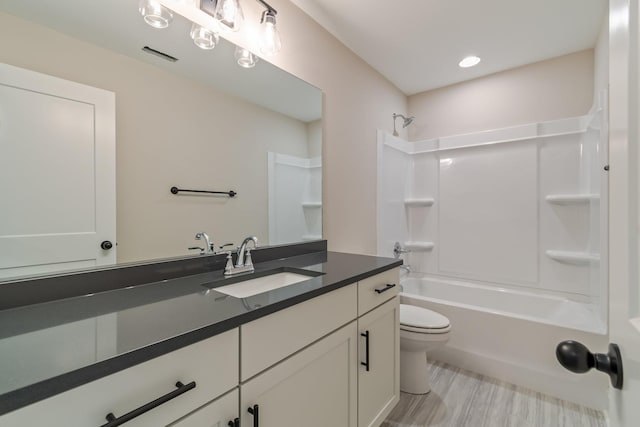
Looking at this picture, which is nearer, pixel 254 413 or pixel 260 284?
pixel 254 413

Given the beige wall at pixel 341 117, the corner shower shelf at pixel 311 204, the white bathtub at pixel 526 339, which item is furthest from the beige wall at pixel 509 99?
the corner shower shelf at pixel 311 204

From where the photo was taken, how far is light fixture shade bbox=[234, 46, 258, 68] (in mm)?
1479

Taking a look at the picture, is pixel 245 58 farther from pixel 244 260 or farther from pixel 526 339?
pixel 526 339

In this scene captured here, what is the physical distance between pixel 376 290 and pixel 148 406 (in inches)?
39.9

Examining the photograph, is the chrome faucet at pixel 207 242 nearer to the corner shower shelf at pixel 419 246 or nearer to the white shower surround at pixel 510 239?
the white shower surround at pixel 510 239

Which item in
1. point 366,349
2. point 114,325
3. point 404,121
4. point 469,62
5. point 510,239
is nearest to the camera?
point 114,325

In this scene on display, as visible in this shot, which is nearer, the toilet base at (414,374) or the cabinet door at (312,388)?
the cabinet door at (312,388)

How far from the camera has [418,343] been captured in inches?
71.0

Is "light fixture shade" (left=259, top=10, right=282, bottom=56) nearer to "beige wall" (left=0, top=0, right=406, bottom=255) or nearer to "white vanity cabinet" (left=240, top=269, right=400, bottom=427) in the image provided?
"beige wall" (left=0, top=0, right=406, bottom=255)

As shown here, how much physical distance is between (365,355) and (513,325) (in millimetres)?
1321

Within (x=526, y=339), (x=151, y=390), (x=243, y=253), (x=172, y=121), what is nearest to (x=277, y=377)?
(x=151, y=390)

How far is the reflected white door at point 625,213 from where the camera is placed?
424 mm

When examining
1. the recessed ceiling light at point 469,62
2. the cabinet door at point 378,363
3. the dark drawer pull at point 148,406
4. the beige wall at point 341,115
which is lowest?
the cabinet door at point 378,363

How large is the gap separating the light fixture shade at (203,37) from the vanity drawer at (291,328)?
1.21m
